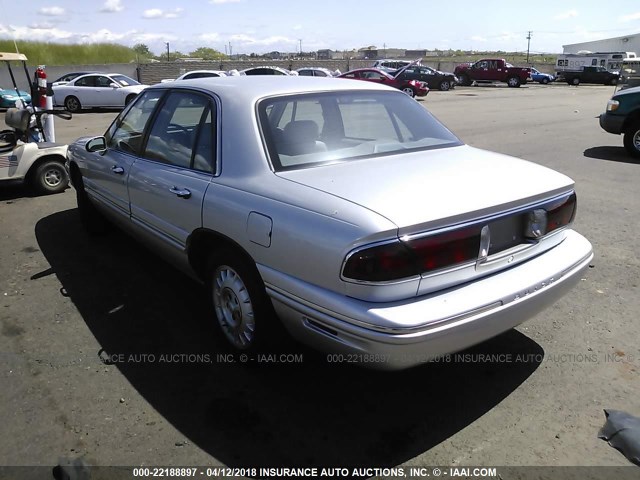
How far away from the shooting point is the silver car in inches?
94.7

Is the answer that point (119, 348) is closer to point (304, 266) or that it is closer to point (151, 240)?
point (151, 240)

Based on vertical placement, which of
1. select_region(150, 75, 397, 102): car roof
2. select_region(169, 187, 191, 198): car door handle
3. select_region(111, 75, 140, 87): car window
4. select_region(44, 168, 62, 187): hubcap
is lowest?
select_region(44, 168, 62, 187): hubcap

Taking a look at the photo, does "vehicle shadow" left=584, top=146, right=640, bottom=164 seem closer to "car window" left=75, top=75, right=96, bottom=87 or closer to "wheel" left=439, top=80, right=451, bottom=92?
"car window" left=75, top=75, right=96, bottom=87

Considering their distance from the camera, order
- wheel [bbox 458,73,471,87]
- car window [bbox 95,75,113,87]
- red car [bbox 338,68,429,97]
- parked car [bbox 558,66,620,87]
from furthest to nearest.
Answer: parked car [bbox 558,66,620,87]
wheel [bbox 458,73,471,87]
red car [bbox 338,68,429,97]
car window [bbox 95,75,113,87]

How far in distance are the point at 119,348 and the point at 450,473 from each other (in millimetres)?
2231

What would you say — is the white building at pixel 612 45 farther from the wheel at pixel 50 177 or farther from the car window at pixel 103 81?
the wheel at pixel 50 177

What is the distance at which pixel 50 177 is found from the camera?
7.48 meters

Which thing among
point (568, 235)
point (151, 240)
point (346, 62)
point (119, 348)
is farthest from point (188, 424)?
point (346, 62)

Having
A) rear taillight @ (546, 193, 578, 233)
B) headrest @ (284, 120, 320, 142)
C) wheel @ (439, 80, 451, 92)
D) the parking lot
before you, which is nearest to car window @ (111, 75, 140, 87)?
the parking lot

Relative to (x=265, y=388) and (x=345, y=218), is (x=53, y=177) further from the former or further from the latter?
(x=345, y=218)

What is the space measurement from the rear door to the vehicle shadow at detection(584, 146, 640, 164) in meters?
8.85

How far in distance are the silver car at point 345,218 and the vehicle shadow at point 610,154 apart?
7.68m

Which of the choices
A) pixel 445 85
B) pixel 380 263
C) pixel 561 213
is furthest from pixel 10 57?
pixel 445 85

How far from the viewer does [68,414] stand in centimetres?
287
